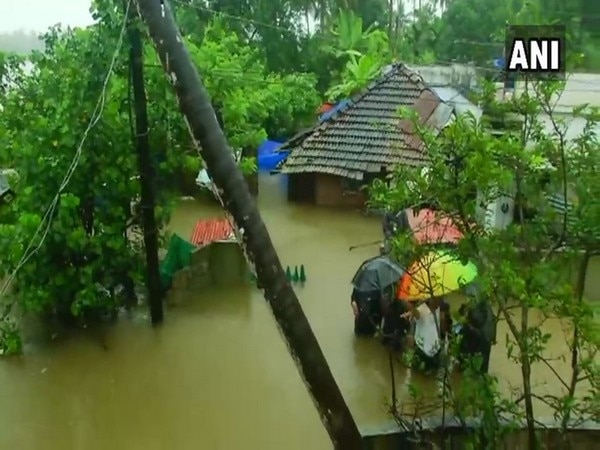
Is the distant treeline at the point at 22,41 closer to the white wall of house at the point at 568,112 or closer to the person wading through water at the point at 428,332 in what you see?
the person wading through water at the point at 428,332

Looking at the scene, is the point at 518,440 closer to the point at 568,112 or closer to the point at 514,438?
the point at 514,438

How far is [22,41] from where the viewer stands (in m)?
9.73

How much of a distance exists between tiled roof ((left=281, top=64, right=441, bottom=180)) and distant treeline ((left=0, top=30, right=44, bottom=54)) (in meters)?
6.55

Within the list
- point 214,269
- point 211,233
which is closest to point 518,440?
point 214,269

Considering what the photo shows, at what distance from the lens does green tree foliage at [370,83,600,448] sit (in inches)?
145

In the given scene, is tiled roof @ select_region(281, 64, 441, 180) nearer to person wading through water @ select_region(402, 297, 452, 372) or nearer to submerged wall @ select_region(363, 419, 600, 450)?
person wading through water @ select_region(402, 297, 452, 372)

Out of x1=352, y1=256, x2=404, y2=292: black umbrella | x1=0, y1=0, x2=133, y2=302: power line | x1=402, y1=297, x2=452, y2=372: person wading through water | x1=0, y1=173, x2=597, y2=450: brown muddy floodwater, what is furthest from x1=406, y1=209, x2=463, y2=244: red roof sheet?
x1=0, y1=0, x2=133, y2=302: power line

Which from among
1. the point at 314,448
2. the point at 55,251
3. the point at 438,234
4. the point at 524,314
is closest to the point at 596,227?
the point at 524,314

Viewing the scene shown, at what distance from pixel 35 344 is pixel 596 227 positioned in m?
7.56

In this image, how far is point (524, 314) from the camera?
4016 millimetres

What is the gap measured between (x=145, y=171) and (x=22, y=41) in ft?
8.24

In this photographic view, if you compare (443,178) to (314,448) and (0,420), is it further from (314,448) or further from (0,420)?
(0,420)

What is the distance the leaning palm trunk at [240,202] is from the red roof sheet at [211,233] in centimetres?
633

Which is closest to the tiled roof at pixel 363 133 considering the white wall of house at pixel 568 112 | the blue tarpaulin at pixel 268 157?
the blue tarpaulin at pixel 268 157
